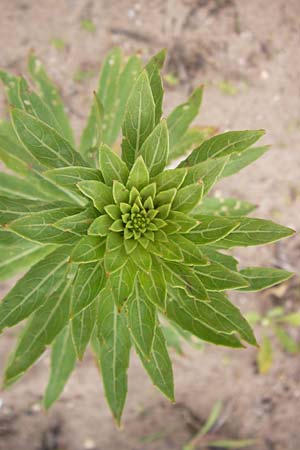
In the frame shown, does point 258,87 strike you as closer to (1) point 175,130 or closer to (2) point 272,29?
(2) point 272,29

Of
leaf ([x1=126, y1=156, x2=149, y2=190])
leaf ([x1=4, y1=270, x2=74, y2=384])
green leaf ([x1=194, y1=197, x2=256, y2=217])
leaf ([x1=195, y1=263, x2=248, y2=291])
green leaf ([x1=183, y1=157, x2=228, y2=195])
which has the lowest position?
leaf ([x1=4, y1=270, x2=74, y2=384])

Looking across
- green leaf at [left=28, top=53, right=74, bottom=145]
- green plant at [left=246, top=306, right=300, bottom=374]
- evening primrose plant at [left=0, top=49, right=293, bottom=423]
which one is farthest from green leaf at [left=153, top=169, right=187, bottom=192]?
green plant at [left=246, top=306, right=300, bottom=374]

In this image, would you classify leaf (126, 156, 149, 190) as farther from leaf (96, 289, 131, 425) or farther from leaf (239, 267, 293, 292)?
leaf (239, 267, 293, 292)

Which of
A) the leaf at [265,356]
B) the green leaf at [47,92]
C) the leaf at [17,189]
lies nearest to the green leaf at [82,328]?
the leaf at [17,189]

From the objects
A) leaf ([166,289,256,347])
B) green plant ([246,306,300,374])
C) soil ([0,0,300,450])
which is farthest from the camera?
green plant ([246,306,300,374])

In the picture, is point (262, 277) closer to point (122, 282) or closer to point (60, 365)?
point (122, 282)

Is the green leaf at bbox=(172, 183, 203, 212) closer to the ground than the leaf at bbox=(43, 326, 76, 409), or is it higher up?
higher up

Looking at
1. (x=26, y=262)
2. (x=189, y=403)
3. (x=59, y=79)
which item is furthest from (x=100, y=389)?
(x=59, y=79)
